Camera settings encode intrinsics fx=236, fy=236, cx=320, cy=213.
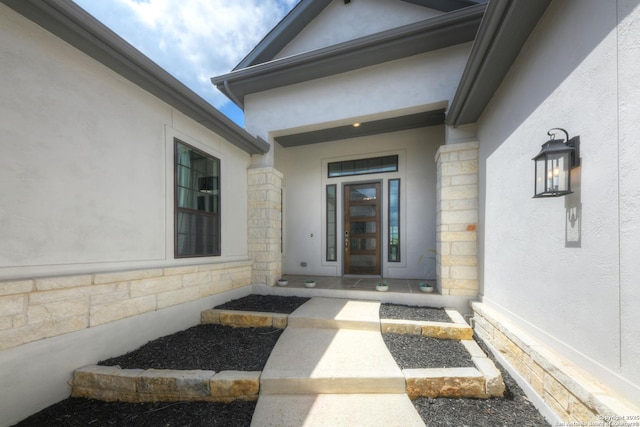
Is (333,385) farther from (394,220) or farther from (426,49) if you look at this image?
(426,49)

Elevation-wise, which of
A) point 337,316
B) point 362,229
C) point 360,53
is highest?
point 360,53

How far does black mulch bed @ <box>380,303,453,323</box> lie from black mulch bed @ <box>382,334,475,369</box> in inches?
14.2

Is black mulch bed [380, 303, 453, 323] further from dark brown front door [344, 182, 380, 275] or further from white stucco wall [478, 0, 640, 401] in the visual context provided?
dark brown front door [344, 182, 380, 275]

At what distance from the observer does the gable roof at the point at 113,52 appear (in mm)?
1855

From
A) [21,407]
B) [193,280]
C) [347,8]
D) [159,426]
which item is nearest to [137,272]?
[193,280]

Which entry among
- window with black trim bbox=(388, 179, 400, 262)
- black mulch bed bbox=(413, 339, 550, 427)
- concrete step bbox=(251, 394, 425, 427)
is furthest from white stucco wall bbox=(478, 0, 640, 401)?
window with black trim bbox=(388, 179, 400, 262)

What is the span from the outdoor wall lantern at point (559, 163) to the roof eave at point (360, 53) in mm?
2644

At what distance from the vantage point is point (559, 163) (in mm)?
1646

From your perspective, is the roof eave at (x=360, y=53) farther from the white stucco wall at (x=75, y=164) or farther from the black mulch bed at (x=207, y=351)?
the black mulch bed at (x=207, y=351)

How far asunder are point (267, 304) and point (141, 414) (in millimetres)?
2067

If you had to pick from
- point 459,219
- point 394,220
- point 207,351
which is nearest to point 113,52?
point 207,351

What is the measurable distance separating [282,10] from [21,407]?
271 inches

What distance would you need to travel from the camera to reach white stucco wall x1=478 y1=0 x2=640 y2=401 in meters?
1.27

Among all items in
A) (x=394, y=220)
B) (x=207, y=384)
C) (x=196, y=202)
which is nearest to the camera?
(x=207, y=384)
